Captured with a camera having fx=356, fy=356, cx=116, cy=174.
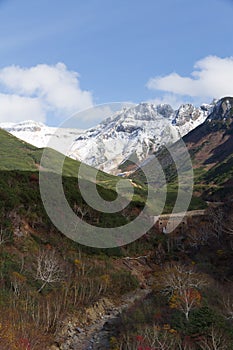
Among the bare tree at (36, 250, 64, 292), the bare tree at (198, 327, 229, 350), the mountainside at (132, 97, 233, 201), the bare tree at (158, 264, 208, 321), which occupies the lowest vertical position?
the bare tree at (198, 327, 229, 350)

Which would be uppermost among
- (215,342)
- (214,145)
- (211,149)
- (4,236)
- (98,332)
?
(214,145)

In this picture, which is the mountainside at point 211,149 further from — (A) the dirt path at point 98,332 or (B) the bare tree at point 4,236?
(A) the dirt path at point 98,332

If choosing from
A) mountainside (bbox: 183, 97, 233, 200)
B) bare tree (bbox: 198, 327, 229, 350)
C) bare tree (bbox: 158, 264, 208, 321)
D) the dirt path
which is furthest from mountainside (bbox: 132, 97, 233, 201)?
bare tree (bbox: 198, 327, 229, 350)

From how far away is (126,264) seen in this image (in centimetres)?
3089

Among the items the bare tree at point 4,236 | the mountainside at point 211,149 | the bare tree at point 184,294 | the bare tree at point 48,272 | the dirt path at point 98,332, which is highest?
the mountainside at point 211,149

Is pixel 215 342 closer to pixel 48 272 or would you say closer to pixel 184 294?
pixel 184 294

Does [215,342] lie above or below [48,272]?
below

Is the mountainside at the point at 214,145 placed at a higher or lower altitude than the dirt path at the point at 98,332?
higher

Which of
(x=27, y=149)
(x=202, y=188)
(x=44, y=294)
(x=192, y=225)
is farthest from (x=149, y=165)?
(x=44, y=294)

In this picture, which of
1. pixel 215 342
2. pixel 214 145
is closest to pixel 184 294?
pixel 215 342

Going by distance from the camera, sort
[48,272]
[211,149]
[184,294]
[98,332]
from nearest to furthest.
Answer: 1. [184,294]
2. [98,332]
3. [48,272]
4. [211,149]

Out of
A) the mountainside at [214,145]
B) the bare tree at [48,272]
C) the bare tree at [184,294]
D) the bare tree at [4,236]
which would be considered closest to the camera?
the bare tree at [184,294]

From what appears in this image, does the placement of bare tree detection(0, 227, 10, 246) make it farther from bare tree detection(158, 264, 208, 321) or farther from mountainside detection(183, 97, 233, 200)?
mountainside detection(183, 97, 233, 200)

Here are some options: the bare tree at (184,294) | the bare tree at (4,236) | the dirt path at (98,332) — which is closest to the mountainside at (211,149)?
the bare tree at (4,236)
